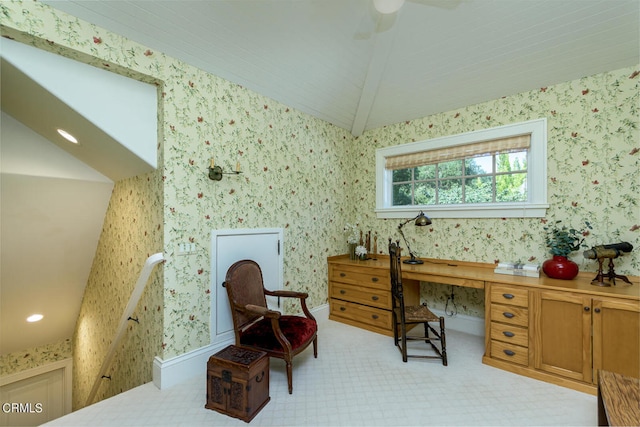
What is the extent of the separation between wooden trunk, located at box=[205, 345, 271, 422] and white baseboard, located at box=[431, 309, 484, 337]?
2.34 metres

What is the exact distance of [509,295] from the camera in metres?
2.36

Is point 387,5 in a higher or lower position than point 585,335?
higher

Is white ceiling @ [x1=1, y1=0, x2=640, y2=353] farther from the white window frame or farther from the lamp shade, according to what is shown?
the white window frame

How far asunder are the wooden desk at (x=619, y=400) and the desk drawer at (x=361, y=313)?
1857mm

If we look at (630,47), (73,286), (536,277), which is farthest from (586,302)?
(73,286)

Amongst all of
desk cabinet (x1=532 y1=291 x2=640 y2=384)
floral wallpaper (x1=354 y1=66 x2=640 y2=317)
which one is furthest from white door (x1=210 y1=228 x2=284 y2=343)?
desk cabinet (x1=532 y1=291 x2=640 y2=384)

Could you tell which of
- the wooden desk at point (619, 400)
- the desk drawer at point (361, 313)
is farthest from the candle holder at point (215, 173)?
the wooden desk at point (619, 400)

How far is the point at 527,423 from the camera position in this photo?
1.75 metres

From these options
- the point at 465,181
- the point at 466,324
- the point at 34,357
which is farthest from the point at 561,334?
the point at 34,357

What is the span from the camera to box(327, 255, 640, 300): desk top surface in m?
2.10

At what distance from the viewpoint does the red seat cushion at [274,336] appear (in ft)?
7.19

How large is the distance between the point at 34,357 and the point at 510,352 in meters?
6.13

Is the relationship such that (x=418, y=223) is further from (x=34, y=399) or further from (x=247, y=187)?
(x=34, y=399)

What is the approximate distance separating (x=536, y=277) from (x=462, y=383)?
3.80 feet
